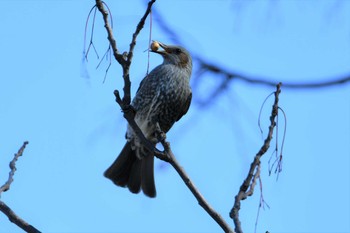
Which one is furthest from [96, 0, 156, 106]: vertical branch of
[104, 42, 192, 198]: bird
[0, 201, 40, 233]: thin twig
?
[104, 42, 192, 198]: bird

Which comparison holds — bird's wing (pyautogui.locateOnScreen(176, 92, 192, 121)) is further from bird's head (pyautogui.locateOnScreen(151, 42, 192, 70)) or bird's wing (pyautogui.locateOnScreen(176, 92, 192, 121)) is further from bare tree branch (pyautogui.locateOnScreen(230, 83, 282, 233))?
bare tree branch (pyautogui.locateOnScreen(230, 83, 282, 233))

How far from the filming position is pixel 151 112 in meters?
5.15

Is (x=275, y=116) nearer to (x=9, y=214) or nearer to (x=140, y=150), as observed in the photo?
(x=9, y=214)

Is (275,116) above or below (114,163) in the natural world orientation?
below

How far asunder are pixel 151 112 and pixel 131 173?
1.94 ft

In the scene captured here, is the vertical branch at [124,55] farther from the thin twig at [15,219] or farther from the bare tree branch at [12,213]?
the thin twig at [15,219]

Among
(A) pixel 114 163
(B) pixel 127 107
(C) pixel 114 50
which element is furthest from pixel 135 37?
(A) pixel 114 163

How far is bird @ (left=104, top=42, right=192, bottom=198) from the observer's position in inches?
203

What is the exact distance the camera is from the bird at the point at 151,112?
5164mm

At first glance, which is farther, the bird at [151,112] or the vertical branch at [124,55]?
the bird at [151,112]

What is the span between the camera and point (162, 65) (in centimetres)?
556

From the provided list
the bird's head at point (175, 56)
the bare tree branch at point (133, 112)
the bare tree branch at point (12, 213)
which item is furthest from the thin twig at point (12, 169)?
the bird's head at point (175, 56)

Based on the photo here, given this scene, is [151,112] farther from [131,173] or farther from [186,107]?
[131,173]

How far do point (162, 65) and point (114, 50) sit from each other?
246 cm
